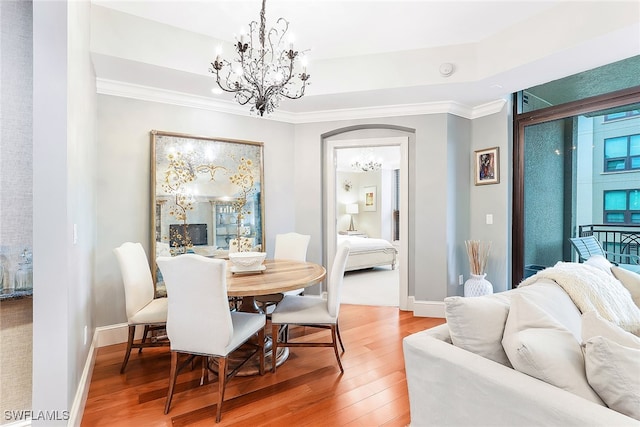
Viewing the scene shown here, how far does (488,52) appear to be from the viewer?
2.98 meters

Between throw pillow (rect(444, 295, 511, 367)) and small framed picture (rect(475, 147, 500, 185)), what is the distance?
2.85 meters

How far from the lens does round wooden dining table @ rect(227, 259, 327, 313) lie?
209 cm

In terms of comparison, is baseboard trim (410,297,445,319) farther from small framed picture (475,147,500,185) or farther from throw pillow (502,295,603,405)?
throw pillow (502,295,603,405)

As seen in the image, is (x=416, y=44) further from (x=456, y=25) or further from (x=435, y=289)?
(x=435, y=289)

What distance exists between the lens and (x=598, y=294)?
175cm

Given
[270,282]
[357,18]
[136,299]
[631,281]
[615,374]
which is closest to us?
[615,374]

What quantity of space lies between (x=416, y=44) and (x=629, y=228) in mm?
2667

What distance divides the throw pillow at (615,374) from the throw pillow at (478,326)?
30 cm

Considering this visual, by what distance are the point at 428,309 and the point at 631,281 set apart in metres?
1.96

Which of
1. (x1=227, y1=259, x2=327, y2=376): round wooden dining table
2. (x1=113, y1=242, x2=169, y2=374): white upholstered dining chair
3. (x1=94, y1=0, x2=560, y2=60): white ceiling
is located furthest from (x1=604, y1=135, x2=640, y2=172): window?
(x1=113, y1=242, x2=169, y2=374): white upholstered dining chair

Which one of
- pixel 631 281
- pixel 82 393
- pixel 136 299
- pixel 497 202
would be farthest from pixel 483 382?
pixel 497 202

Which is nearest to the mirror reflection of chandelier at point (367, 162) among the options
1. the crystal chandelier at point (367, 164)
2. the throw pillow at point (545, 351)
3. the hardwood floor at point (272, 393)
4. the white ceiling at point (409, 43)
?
the crystal chandelier at point (367, 164)

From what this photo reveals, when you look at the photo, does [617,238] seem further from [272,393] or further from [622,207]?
[272,393]

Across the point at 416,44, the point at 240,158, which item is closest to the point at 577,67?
the point at 416,44
